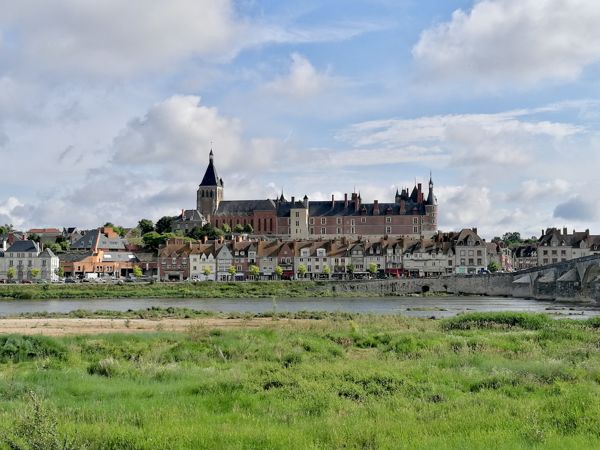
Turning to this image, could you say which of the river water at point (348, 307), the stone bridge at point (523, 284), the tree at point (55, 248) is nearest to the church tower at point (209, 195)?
the tree at point (55, 248)

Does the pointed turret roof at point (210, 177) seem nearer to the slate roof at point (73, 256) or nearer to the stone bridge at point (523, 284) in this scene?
the slate roof at point (73, 256)

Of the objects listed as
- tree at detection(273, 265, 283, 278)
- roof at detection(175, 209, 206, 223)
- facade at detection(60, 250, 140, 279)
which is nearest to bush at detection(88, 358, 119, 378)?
tree at detection(273, 265, 283, 278)

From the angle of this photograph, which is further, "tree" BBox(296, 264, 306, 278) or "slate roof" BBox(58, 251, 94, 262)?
"slate roof" BBox(58, 251, 94, 262)

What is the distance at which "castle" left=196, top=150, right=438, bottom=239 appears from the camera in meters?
140

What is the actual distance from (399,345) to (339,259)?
86.2 metres

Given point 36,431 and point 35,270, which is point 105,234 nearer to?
point 35,270

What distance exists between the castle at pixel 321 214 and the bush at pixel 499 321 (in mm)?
105767

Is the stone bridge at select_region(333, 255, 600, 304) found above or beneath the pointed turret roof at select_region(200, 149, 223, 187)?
beneath

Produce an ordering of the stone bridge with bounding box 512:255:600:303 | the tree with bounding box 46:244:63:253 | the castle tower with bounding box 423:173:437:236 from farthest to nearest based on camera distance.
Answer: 1. the castle tower with bounding box 423:173:437:236
2. the tree with bounding box 46:244:63:253
3. the stone bridge with bounding box 512:255:600:303

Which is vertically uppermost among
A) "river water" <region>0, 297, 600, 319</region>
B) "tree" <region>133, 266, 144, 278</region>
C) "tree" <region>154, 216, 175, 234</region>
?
"tree" <region>154, 216, 175, 234</region>

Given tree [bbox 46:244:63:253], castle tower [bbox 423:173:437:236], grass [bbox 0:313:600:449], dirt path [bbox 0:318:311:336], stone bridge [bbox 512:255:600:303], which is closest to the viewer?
grass [bbox 0:313:600:449]

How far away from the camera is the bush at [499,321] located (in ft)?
91.8

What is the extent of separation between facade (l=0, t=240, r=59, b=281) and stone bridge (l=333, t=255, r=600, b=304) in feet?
143

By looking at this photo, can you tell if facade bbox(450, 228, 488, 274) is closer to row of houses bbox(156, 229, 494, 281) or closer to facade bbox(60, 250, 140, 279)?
row of houses bbox(156, 229, 494, 281)
